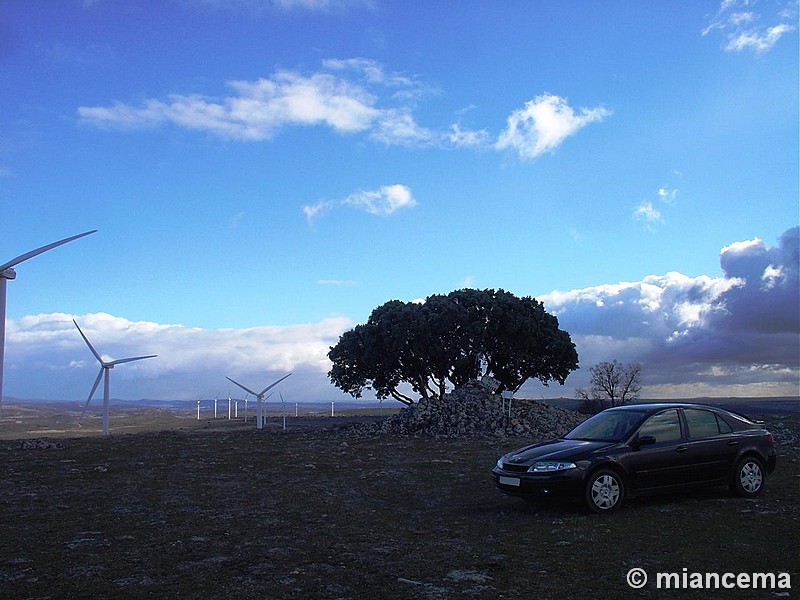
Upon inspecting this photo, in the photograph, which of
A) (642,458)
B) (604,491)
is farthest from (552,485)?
(642,458)

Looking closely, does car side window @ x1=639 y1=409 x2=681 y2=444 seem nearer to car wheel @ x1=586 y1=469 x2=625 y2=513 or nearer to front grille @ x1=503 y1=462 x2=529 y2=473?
car wheel @ x1=586 y1=469 x2=625 y2=513

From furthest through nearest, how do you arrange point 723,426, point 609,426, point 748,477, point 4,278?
point 4,278
point 723,426
point 748,477
point 609,426

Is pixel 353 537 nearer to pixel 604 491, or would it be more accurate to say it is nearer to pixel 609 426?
pixel 604 491

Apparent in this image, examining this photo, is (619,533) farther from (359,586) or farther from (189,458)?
(189,458)

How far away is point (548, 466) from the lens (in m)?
9.30

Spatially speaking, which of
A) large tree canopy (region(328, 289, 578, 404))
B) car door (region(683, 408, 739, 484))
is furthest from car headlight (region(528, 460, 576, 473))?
large tree canopy (region(328, 289, 578, 404))

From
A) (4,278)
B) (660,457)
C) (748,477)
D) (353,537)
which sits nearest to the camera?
(353,537)

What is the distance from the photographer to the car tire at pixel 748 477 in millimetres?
10391

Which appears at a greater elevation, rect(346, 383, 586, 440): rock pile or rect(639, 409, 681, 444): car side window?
rect(639, 409, 681, 444): car side window

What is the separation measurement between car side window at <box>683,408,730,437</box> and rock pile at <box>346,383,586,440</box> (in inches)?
569

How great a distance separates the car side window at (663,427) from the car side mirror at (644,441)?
0.08 meters

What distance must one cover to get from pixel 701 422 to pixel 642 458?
60.2 inches

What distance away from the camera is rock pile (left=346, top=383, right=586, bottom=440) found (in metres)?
26.4

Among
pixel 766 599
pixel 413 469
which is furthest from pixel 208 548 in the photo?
pixel 413 469
